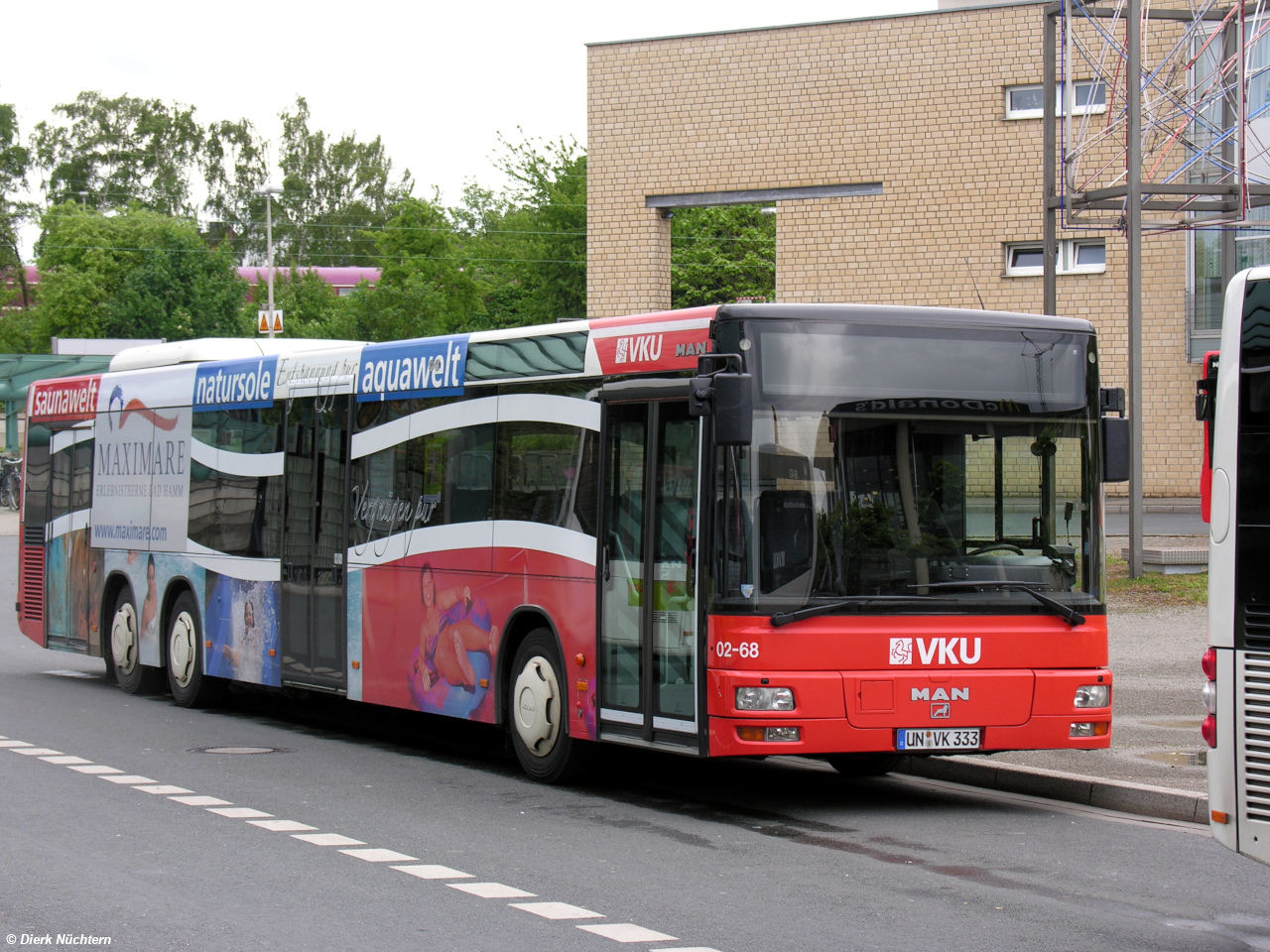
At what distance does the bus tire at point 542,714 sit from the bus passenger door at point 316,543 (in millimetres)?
2443

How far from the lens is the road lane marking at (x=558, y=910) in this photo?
6.63 m

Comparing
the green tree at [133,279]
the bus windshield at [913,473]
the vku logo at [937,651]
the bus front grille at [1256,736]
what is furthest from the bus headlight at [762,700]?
the green tree at [133,279]

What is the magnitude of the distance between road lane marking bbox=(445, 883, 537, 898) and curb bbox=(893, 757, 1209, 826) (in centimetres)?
397

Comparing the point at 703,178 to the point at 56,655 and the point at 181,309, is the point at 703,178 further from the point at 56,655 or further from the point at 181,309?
the point at 181,309

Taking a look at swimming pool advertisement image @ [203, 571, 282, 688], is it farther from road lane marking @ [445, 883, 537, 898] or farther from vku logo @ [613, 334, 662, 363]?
road lane marking @ [445, 883, 537, 898]

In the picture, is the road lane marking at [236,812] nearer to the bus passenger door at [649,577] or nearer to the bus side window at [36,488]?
the bus passenger door at [649,577]

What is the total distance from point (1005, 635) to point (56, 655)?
44.9 ft

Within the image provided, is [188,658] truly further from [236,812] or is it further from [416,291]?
[416,291]

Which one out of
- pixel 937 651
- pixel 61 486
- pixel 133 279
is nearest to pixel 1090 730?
pixel 937 651

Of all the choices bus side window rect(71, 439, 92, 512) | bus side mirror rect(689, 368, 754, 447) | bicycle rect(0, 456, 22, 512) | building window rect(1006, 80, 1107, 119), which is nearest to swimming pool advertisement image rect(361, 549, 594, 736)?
bus side mirror rect(689, 368, 754, 447)

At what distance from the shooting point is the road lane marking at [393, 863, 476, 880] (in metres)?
7.42

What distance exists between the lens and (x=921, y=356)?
9203 mm

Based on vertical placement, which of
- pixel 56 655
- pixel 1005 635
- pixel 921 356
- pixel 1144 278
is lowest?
pixel 56 655

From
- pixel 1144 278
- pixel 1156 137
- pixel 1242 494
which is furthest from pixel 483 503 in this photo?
pixel 1144 278
